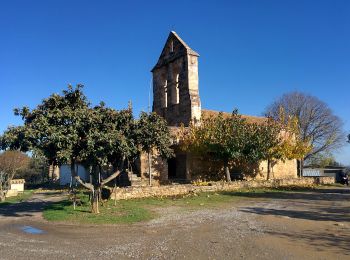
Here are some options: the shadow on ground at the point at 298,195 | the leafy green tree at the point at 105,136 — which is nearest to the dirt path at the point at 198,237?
the leafy green tree at the point at 105,136

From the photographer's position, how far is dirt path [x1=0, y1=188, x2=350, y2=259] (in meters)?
8.49

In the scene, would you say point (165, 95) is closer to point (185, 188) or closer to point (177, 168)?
point (177, 168)

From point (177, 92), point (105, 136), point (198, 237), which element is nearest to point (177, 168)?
point (177, 92)

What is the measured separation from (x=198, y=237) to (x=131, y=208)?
21.4 ft

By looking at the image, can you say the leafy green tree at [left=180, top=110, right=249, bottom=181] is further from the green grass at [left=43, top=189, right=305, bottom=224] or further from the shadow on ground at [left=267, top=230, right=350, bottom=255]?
the shadow on ground at [left=267, top=230, right=350, bottom=255]

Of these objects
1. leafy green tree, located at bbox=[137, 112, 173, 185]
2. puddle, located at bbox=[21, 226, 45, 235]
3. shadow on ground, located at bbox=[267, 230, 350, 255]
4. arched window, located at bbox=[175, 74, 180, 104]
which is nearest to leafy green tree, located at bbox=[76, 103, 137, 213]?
leafy green tree, located at bbox=[137, 112, 173, 185]

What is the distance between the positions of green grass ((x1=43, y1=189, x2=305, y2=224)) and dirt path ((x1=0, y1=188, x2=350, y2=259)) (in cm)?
76

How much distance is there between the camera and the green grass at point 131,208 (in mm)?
13586

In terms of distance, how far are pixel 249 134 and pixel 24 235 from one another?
61.6 ft

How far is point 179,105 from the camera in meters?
30.8

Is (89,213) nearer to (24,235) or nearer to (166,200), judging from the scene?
(24,235)

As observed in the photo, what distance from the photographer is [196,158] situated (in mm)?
28781

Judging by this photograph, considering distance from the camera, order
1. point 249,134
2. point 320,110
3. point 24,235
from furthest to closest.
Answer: point 320,110
point 249,134
point 24,235

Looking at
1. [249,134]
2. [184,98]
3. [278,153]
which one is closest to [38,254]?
[249,134]
